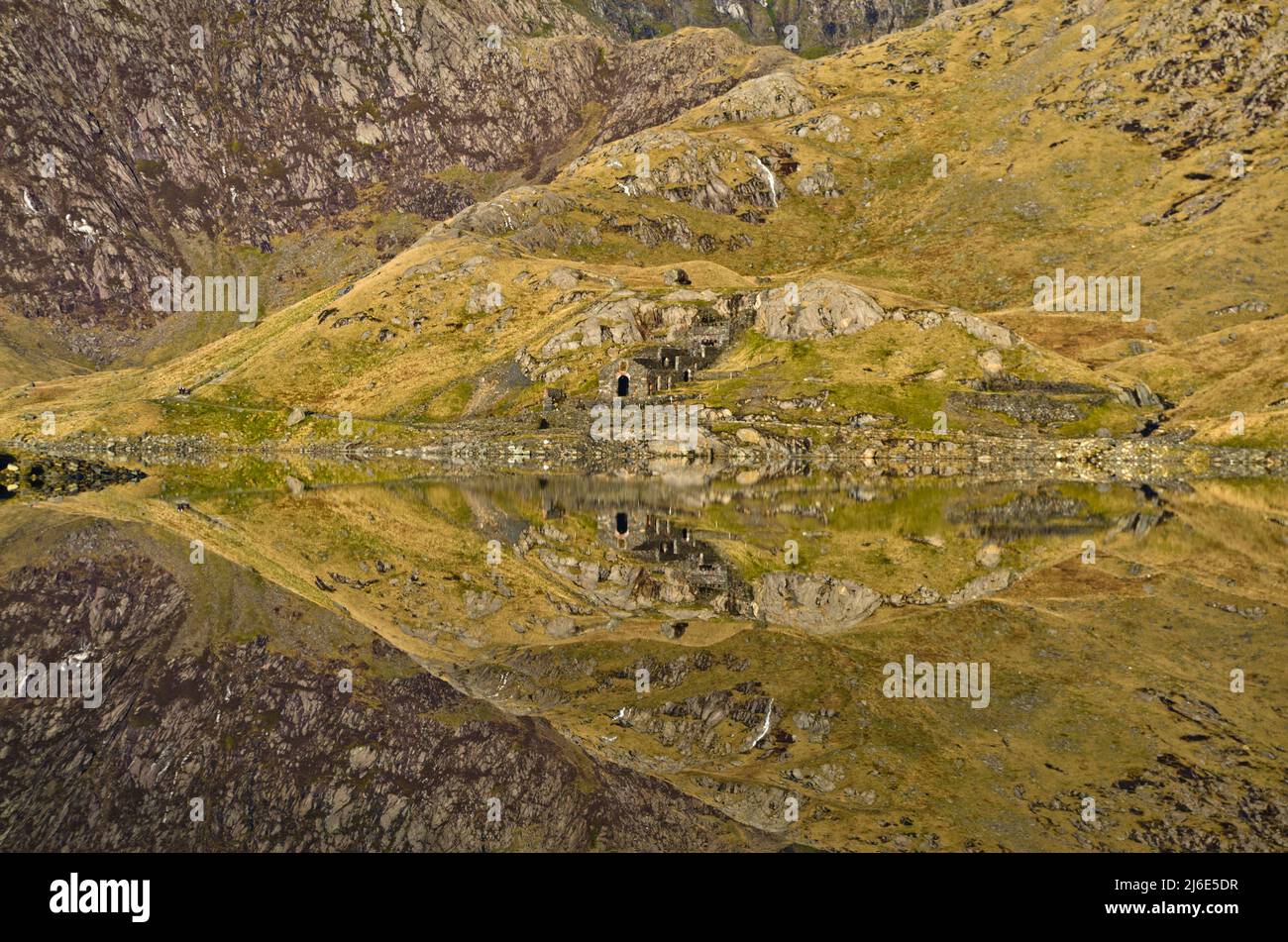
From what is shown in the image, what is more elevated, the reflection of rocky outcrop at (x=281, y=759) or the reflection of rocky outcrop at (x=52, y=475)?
the reflection of rocky outcrop at (x=52, y=475)

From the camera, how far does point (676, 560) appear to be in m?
56.8

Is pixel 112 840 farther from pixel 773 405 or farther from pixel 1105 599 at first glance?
pixel 773 405

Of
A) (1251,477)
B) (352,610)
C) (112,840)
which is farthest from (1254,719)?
(1251,477)

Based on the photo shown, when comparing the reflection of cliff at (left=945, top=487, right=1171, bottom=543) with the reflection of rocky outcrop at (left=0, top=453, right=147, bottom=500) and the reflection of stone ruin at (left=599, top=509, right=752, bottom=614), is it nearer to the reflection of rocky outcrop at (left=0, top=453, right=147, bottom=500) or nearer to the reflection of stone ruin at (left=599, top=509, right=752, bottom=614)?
the reflection of stone ruin at (left=599, top=509, right=752, bottom=614)

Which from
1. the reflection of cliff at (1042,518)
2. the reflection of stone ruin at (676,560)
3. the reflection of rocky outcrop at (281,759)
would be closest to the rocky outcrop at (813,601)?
the reflection of stone ruin at (676,560)

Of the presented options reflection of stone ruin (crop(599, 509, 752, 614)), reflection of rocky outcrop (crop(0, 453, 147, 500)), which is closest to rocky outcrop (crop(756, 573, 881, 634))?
reflection of stone ruin (crop(599, 509, 752, 614))

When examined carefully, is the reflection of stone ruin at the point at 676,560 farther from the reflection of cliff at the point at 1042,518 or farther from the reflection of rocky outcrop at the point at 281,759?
the reflection of cliff at the point at 1042,518

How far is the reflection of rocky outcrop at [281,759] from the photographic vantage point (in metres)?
21.3

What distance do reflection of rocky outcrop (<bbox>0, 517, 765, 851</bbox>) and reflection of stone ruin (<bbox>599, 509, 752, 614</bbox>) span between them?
17.7 metres

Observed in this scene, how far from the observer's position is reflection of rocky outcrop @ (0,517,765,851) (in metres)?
21.3

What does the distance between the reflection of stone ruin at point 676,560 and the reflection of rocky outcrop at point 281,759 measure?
58.2 ft

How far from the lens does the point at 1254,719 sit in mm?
26078

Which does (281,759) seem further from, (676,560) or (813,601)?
(676,560)

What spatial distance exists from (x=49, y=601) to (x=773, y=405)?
387ft
